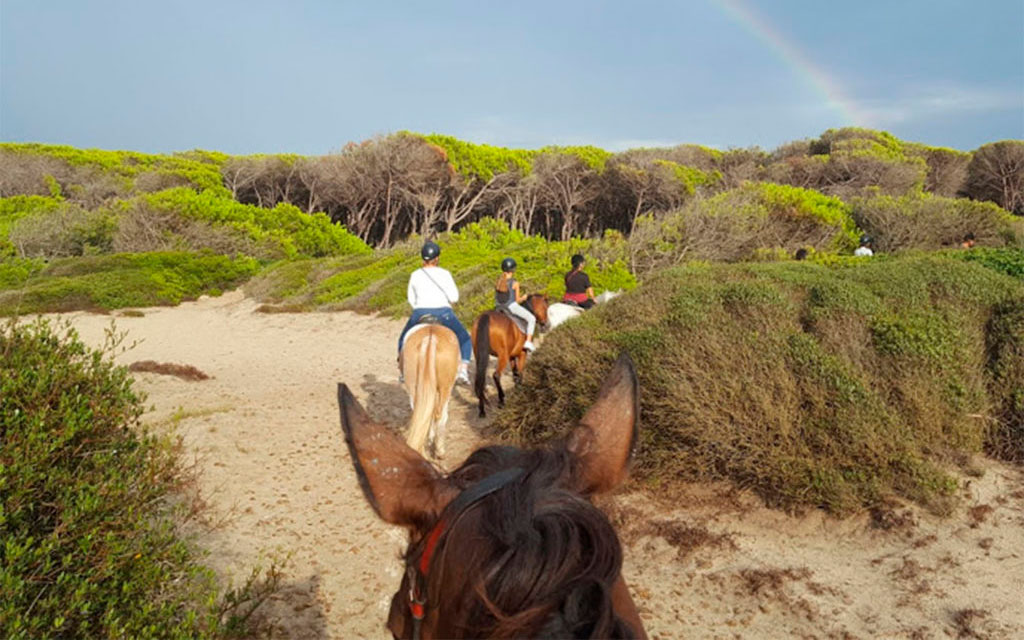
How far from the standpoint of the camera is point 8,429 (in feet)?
7.14

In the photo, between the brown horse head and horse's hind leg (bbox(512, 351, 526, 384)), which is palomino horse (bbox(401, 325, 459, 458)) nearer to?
horse's hind leg (bbox(512, 351, 526, 384))

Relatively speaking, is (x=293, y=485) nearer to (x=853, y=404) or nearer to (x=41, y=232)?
(x=853, y=404)

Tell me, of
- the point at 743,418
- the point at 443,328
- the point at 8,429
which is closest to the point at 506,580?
the point at 8,429

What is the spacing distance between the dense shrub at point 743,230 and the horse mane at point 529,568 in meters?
16.8

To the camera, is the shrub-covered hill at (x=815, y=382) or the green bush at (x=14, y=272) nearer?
the shrub-covered hill at (x=815, y=382)

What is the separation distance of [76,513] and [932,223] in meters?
20.9

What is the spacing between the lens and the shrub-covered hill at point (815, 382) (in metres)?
4.79

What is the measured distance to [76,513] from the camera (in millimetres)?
2195

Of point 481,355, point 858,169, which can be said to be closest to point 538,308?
point 481,355

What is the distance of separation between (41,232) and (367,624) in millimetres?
28698

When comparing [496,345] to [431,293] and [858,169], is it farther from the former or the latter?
[858,169]

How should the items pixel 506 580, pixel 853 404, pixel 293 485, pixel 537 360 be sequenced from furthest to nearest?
pixel 537 360 < pixel 293 485 < pixel 853 404 < pixel 506 580

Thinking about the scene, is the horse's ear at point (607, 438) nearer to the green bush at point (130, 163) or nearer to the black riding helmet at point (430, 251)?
the black riding helmet at point (430, 251)

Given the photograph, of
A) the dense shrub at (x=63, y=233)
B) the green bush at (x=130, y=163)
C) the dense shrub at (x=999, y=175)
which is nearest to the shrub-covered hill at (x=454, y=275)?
the dense shrub at (x=63, y=233)
